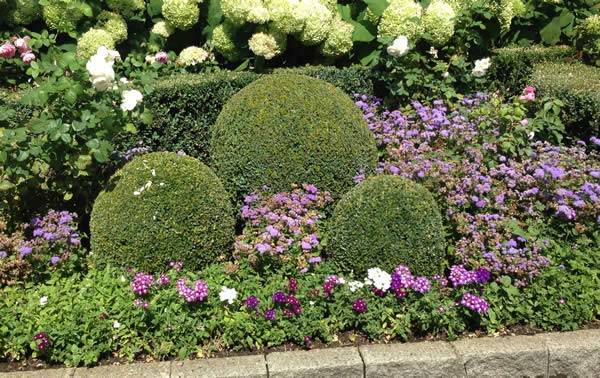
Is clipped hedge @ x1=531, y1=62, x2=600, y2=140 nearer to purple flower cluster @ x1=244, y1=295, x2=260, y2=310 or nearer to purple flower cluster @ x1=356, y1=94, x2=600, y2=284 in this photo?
purple flower cluster @ x1=356, y1=94, x2=600, y2=284

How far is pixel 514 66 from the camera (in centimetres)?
562

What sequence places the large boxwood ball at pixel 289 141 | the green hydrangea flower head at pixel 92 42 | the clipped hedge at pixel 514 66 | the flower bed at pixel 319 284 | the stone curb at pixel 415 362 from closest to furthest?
1. the stone curb at pixel 415 362
2. the flower bed at pixel 319 284
3. the large boxwood ball at pixel 289 141
4. the green hydrangea flower head at pixel 92 42
5. the clipped hedge at pixel 514 66

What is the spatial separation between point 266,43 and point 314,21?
429mm

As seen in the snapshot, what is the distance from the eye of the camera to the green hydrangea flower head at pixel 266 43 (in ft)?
17.3

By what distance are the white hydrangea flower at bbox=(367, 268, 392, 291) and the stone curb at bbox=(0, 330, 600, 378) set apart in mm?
297

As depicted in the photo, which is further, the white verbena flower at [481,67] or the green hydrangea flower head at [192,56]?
the green hydrangea flower head at [192,56]

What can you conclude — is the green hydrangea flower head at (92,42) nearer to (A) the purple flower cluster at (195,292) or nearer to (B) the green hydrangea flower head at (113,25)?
(B) the green hydrangea flower head at (113,25)

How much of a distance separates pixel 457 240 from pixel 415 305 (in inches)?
25.9

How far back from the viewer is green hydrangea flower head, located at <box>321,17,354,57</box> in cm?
549

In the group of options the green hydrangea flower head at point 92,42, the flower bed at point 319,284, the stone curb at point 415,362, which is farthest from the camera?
the green hydrangea flower head at point 92,42

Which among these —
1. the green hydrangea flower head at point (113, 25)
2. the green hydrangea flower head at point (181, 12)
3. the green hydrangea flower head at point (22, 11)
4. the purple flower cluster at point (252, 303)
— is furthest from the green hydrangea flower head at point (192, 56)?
the purple flower cluster at point (252, 303)

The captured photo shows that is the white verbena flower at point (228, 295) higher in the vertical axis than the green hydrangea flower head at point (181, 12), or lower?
lower

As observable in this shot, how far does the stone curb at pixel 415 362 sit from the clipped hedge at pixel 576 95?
1.93m

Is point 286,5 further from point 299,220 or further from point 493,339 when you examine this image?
point 493,339
